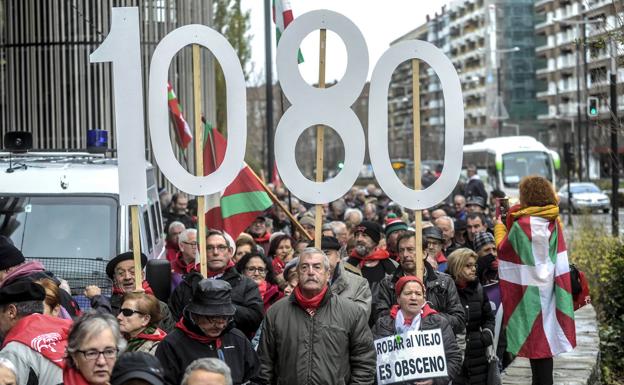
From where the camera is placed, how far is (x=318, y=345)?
727cm

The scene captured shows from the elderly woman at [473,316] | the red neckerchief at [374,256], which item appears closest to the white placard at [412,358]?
the elderly woman at [473,316]

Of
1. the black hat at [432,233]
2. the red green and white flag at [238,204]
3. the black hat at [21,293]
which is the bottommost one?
the black hat at [21,293]

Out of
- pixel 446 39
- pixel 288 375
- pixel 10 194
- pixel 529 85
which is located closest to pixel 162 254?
pixel 10 194

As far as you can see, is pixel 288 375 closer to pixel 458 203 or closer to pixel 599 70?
pixel 599 70

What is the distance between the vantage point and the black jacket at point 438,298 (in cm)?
873

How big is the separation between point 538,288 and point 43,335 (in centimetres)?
434

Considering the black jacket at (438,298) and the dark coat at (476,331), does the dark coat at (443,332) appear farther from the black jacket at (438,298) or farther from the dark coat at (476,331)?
the dark coat at (476,331)

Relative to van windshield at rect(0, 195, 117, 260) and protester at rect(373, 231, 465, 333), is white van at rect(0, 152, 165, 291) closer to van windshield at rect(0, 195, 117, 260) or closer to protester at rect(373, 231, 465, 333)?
van windshield at rect(0, 195, 117, 260)

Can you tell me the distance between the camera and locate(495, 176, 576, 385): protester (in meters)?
9.25

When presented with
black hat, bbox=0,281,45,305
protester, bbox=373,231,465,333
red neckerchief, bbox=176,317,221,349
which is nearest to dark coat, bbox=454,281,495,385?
protester, bbox=373,231,465,333

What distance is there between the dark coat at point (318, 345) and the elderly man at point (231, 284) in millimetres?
754

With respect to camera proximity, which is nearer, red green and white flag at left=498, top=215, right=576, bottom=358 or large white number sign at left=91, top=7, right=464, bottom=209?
large white number sign at left=91, top=7, right=464, bottom=209

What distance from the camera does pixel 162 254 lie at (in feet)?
45.2

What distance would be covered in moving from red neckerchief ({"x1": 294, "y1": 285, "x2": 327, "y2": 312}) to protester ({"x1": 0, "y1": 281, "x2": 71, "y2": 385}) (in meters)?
1.53
